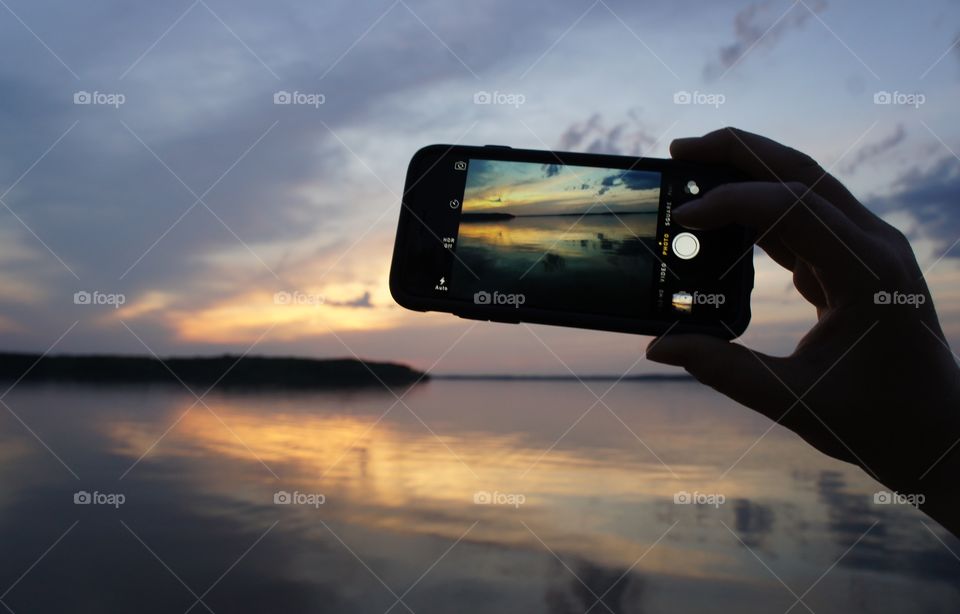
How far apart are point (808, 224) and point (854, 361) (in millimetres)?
477

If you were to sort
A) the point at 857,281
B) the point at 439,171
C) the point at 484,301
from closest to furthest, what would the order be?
the point at 857,281
the point at 484,301
the point at 439,171

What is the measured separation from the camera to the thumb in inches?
88.1

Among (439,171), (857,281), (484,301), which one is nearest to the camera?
(857,281)

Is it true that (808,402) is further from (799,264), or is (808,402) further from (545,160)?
(545,160)

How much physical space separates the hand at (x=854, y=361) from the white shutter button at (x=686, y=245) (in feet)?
1.51

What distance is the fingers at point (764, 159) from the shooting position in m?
2.54

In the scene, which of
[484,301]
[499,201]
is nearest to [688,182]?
[499,201]

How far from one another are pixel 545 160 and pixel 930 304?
1448 millimetres

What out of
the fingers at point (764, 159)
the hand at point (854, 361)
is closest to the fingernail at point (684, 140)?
the fingers at point (764, 159)

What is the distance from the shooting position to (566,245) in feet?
9.29

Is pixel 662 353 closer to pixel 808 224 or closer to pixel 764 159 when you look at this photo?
pixel 808 224

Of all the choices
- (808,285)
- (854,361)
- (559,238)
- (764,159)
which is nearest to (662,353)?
(854,361)

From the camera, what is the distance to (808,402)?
223 cm

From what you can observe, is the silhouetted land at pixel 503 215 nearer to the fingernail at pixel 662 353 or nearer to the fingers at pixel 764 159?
the fingers at pixel 764 159
